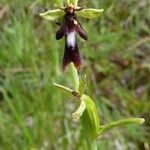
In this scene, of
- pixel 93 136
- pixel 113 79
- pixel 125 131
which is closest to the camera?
pixel 93 136

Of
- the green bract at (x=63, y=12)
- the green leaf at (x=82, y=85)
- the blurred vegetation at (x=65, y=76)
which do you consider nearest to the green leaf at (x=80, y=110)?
the green leaf at (x=82, y=85)

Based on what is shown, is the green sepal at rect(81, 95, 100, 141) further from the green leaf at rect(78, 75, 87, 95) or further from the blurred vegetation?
the blurred vegetation

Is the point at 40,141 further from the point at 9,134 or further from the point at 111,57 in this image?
the point at 111,57

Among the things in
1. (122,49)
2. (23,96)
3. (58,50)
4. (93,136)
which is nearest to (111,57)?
(122,49)

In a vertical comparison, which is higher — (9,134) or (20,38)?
(20,38)

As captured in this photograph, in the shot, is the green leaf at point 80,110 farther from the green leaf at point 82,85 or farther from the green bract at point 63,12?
the green bract at point 63,12

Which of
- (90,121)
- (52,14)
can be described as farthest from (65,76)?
(52,14)

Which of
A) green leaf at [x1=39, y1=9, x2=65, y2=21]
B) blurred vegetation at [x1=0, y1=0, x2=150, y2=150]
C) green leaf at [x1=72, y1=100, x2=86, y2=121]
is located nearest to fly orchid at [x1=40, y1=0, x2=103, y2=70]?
green leaf at [x1=39, y1=9, x2=65, y2=21]
